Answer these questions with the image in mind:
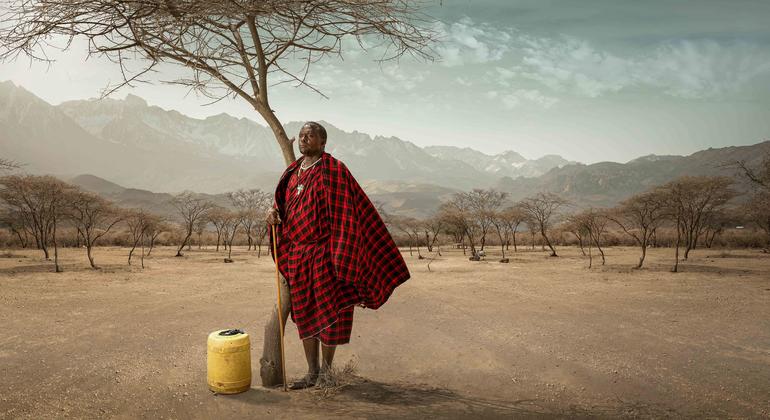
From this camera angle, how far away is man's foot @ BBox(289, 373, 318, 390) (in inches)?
155

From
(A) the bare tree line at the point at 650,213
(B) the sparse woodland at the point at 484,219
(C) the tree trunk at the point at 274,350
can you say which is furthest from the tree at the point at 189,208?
(C) the tree trunk at the point at 274,350

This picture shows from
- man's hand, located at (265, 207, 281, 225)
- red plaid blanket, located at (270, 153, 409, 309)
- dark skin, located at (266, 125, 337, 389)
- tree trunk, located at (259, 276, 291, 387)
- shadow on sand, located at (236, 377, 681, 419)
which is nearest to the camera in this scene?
shadow on sand, located at (236, 377, 681, 419)

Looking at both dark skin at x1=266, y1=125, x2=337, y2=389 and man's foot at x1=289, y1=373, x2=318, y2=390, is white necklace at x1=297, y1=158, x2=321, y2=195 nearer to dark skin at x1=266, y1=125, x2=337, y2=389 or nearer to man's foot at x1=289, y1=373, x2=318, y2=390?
dark skin at x1=266, y1=125, x2=337, y2=389

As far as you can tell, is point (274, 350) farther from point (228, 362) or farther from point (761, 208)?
point (761, 208)

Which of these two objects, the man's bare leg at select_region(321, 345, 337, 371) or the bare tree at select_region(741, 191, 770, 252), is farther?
the bare tree at select_region(741, 191, 770, 252)

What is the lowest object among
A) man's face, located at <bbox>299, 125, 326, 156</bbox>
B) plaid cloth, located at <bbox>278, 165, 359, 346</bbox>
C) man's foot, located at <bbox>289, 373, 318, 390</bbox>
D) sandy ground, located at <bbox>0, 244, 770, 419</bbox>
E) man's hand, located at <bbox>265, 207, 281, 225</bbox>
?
sandy ground, located at <bbox>0, 244, 770, 419</bbox>

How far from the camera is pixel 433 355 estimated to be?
5727mm

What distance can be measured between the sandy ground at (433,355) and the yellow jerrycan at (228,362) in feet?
0.41

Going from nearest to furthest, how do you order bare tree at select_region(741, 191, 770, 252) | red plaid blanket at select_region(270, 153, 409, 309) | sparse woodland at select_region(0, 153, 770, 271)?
red plaid blanket at select_region(270, 153, 409, 309)
sparse woodland at select_region(0, 153, 770, 271)
bare tree at select_region(741, 191, 770, 252)

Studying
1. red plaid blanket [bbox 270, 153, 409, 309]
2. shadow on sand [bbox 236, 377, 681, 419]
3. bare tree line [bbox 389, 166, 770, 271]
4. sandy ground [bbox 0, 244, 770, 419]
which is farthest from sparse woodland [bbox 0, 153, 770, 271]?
red plaid blanket [bbox 270, 153, 409, 309]

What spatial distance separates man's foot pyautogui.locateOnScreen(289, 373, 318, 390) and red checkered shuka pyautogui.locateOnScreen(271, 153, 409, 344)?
50 centimetres

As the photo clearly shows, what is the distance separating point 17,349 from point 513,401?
6.66m

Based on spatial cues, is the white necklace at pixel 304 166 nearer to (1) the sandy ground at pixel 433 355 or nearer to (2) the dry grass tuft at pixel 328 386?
(2) the dry grass tuft at pixel 328 386

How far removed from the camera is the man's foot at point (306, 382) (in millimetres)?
3934
